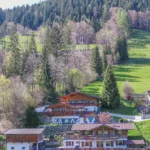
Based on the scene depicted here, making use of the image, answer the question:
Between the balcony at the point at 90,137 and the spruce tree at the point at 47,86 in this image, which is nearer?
the balcony at the point at 90,137

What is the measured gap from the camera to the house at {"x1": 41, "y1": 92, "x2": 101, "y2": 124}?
71825 millimetres

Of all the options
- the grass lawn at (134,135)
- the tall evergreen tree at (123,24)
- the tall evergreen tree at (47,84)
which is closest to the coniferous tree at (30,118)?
the tall evergreen tree at (47,84)

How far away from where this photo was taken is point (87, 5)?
619 ft

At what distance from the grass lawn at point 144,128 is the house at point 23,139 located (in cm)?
1727

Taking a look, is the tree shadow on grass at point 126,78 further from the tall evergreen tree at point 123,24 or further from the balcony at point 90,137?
the balcony at point 90,137

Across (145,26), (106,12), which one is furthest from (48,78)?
(145,26)

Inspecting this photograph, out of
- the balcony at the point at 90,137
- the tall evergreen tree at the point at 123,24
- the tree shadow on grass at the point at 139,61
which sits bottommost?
the balcony at the point at 90,137

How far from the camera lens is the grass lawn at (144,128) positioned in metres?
61.0

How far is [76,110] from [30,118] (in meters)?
12.3

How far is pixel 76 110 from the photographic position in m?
74.6

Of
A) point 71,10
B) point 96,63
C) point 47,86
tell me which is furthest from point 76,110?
point 71,10

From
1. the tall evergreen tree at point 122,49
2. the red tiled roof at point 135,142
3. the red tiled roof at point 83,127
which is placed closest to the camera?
the red tiled roof at point 135,142

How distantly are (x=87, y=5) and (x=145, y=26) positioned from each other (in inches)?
1333

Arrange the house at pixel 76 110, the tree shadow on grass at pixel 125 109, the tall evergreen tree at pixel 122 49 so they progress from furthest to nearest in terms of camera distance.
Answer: the tall evergreen tree at pixel 122 49, the tree shadow on grass at pixel 125 109, the house at pixel 76 110
